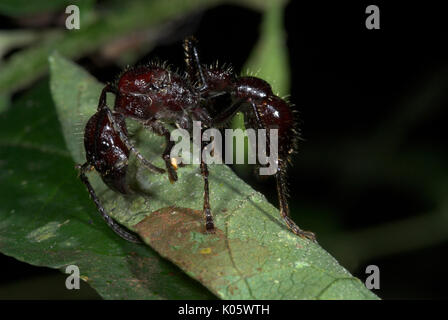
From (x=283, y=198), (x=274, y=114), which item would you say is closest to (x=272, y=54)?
(x=274, y=114)

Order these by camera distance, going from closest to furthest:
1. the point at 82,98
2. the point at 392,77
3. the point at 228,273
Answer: the point at 228,273 → the point at 82,98 → the point at 392,77

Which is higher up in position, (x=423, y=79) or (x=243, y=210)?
(x=423, y=79)

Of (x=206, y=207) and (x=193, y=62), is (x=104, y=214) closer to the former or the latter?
(x=206, y=207)

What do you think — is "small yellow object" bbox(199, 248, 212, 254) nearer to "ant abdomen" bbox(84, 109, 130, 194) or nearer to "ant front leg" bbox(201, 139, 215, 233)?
"ant front leg" bbox(201, 139, 215, 233)

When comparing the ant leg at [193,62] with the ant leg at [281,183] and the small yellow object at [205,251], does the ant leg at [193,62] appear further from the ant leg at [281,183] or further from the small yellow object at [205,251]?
the small yellow object at [205,251]
